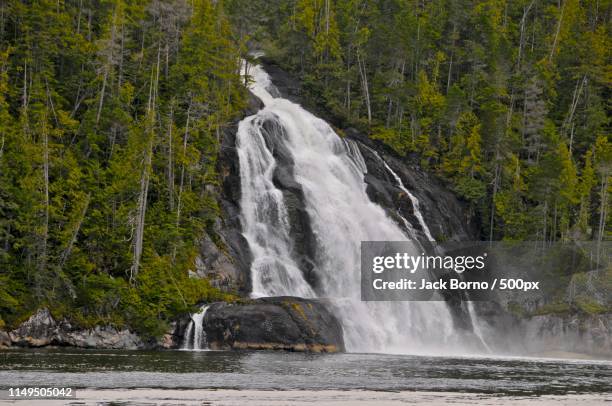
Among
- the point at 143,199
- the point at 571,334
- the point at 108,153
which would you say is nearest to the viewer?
the point at 143,199

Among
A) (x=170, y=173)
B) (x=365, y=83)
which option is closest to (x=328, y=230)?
(x=170, y=173)

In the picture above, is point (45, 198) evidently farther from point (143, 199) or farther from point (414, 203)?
point (414, 203)

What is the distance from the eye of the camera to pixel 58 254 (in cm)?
4403

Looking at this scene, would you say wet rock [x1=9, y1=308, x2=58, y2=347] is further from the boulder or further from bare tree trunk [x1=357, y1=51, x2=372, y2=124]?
bare tree trunk [x1=357, y1=51, x2=372, y2=124]

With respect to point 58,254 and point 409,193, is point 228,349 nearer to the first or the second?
point 58,254

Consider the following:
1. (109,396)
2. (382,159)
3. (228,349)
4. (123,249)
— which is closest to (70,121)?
(123,249)

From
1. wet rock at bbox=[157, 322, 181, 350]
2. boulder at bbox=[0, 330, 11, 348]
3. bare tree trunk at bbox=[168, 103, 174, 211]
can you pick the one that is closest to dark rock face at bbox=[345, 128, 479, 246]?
bare tree trunk at bbox=[168, 103, 174, 211]

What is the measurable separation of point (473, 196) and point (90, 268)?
37.0 metres

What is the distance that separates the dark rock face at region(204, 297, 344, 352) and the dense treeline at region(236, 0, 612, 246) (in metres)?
29.6

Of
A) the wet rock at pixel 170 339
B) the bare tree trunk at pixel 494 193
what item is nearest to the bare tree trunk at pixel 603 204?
the bare tree trunk at pixel 494 193

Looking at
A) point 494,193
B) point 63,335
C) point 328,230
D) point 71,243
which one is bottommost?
point 63,335

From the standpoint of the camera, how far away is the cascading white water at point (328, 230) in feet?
161

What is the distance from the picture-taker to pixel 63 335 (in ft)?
134

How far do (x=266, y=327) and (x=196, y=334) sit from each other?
359 cm
